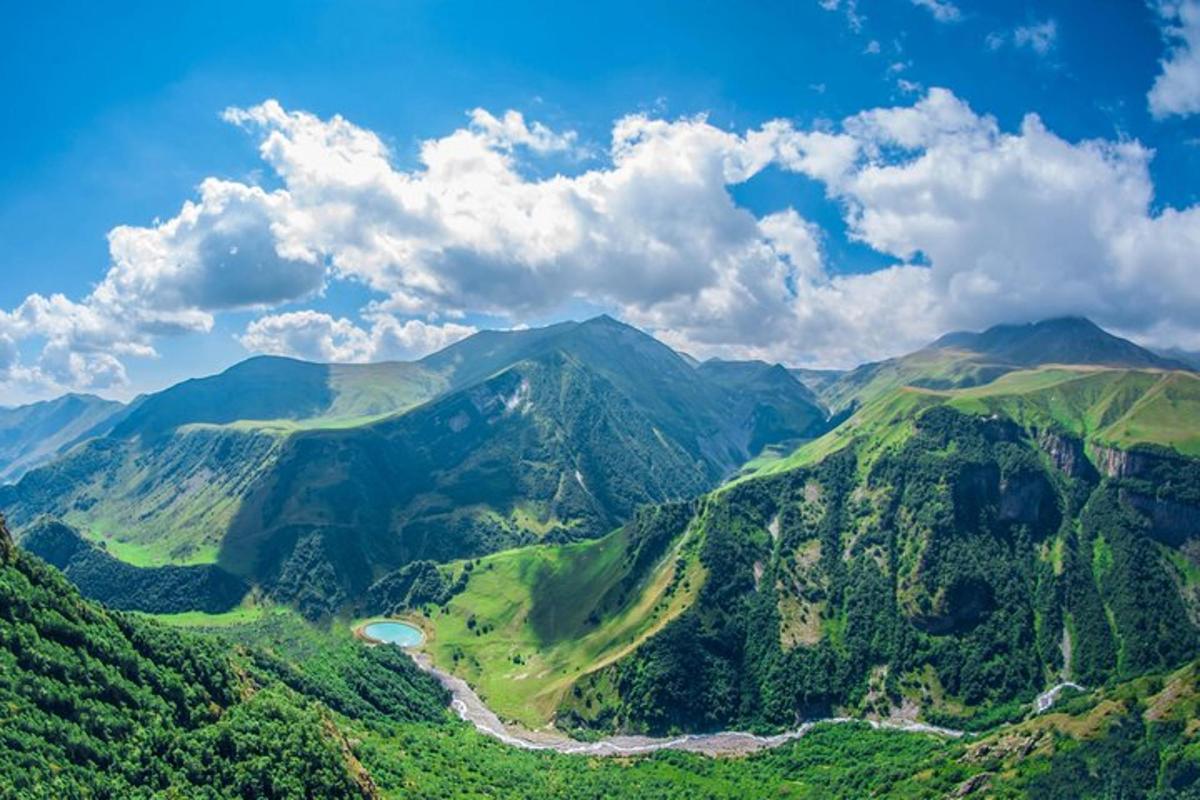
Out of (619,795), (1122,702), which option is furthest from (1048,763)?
(619,795)

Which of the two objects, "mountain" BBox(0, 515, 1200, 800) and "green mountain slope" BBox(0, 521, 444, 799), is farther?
"mountain" BBox(0, 515, 1200, 800)

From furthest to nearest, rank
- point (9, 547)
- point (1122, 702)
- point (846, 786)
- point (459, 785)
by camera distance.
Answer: point (846, 786) < point (1122, 702) < point (459, 785) < point (9, 547)

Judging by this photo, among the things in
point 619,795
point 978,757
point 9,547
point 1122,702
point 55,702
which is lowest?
point 619,795

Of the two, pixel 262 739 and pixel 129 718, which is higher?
pixel 129 718

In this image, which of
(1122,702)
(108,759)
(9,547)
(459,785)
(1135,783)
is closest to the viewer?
(108,759)

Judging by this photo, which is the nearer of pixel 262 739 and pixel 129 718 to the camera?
pixel 129 718

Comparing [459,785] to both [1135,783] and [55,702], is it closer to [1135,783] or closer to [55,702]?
[55,702]

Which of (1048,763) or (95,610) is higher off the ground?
(95,610)

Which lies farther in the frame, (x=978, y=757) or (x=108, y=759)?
(x=978, y=757)

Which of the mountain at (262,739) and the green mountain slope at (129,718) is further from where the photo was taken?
the mountain at (262,739)
